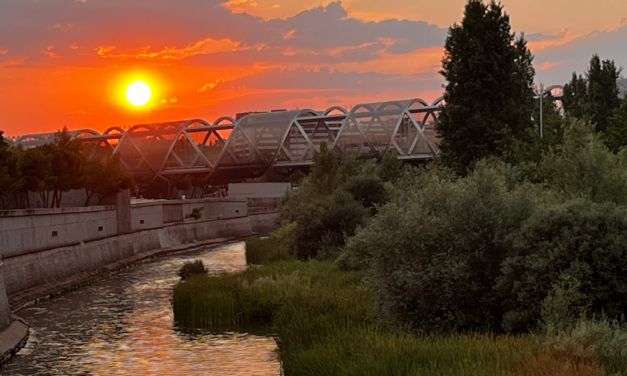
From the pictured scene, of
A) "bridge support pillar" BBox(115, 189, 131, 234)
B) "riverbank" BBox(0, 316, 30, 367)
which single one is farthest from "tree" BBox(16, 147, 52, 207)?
"riverbank" BBox(0, 316, 30, 367)

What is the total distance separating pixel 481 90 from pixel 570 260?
2594 centimetres

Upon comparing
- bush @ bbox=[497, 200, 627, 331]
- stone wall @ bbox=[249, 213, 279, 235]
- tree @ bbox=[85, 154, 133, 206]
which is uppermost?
tree @ bbox=[85, 154, 133, 206]

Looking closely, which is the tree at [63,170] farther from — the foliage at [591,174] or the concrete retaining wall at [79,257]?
the foliage at [591,174]

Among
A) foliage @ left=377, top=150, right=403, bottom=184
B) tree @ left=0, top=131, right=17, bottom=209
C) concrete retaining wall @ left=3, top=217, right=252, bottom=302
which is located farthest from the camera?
foliage @ left=377, top=150, right=403, bottom=184

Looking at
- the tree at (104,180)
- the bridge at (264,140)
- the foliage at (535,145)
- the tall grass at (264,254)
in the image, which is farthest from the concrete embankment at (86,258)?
the bridge at (264,140)

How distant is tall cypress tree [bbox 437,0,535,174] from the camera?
45.7 meters

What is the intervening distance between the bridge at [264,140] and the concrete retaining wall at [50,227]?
8015cm

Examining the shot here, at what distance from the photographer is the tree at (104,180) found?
232 ft

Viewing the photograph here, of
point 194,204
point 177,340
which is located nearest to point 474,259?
point 177,340

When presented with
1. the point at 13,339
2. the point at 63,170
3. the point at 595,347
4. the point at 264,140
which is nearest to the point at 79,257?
the point at 63,170

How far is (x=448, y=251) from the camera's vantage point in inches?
913

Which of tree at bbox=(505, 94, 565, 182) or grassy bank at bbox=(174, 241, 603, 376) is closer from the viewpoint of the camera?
grassy bank at bbox=(174, 241, 603, 376)

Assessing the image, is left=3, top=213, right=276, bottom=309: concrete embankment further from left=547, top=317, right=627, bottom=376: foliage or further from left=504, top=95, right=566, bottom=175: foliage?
left=547, top=317, right=627, bottom=376: foliage

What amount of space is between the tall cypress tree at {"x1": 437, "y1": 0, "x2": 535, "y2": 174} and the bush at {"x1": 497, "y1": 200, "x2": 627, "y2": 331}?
77.7 ft
